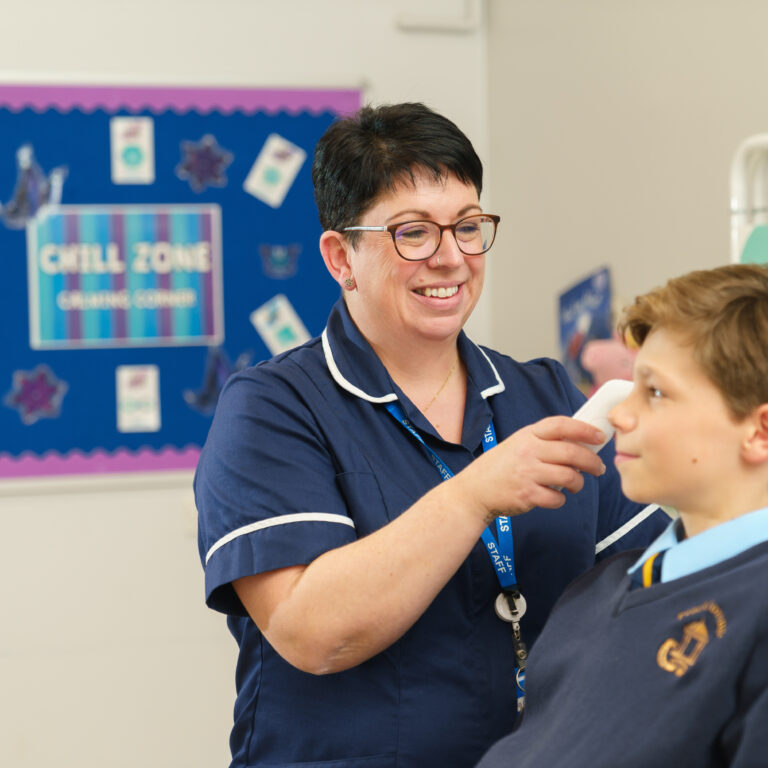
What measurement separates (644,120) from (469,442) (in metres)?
1.24

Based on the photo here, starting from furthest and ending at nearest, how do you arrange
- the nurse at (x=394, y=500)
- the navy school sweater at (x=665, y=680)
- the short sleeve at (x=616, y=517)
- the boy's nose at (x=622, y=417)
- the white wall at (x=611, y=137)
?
the white wall at (x=611, y=137), the short sleeve at (x=616, y=517), the nurse at (x=394, y=500), the boy's nose at (x=622, y=417), the navy school sweater at (x=665, y=680)

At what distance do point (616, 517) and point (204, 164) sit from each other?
215cm

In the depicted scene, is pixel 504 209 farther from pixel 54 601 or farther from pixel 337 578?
pixel 337 578

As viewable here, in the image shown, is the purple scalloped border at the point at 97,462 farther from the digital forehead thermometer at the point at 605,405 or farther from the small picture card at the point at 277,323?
the digital forehead thermometer at the point at 605,405

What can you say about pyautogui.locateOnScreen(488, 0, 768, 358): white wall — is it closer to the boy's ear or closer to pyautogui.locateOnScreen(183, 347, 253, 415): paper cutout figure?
pyautogui.locateOnScreen(183, 347, 253, 415): paper cutout figure

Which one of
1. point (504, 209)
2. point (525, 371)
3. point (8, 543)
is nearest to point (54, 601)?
point (8, 543)

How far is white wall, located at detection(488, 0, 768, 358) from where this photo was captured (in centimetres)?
199

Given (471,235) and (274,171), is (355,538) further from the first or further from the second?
(274,171)

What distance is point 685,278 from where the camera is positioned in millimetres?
999

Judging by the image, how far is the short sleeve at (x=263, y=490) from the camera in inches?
46.5

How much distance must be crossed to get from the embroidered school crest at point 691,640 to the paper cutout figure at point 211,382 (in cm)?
239

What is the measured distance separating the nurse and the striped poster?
1.79 m

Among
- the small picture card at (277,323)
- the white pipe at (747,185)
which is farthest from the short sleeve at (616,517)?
the small picture card at (277,323)

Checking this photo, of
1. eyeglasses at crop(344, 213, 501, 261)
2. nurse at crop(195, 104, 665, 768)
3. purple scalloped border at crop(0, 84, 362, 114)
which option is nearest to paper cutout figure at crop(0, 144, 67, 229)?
purple scalloped border at crop(0, 84, 362, 114)
